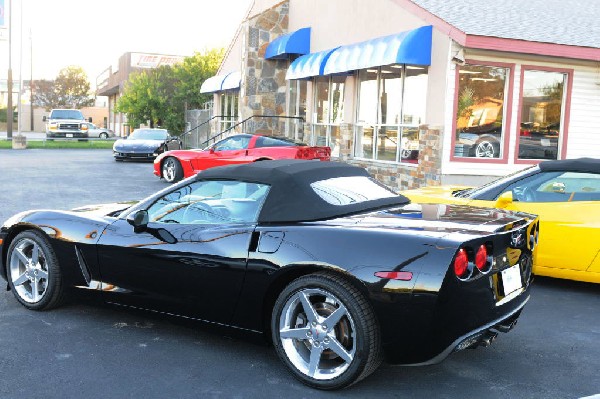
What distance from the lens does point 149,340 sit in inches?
189

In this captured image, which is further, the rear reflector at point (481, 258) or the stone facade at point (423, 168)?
the stone facade at point (423, 168)

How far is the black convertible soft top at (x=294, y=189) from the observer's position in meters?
4.20

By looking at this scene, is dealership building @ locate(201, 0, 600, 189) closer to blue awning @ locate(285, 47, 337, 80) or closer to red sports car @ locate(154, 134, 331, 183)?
blue awning @ locate(285, 47, 337, 80)

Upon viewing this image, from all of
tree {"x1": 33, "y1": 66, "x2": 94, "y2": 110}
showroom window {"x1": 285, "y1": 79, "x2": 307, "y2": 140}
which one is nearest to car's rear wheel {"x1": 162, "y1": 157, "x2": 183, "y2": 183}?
showroom window {"x1": 285, "y1": 79, "x2": 307, "y2": 140}

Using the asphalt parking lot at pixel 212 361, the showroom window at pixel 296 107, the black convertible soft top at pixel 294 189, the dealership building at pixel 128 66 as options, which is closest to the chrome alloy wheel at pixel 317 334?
the asphalt parking lot at pixel 212 361

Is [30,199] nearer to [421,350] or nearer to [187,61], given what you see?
[421,350]

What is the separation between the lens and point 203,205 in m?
4.78

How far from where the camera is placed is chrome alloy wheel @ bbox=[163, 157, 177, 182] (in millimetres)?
17500

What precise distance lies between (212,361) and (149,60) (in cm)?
5242

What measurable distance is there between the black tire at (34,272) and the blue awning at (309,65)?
13.3m

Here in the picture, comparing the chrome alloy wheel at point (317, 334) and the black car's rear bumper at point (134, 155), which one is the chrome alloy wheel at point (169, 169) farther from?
the chrome alloy wheel at point (317, 334)

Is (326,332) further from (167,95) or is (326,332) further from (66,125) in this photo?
(167,95)

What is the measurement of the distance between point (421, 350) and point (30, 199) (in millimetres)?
10776

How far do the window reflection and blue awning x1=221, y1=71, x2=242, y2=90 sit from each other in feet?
45.7
